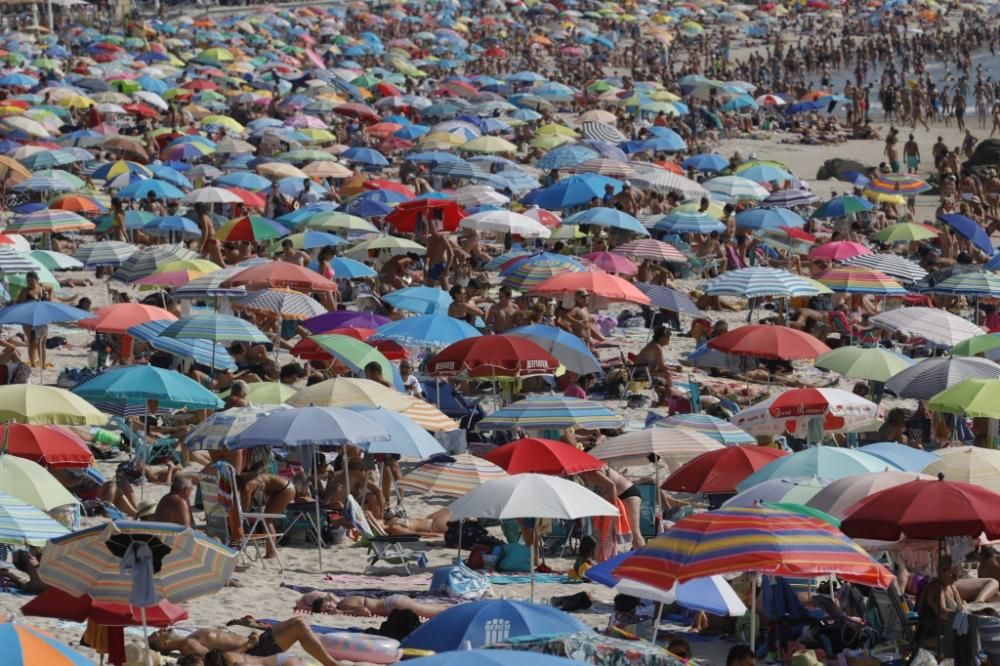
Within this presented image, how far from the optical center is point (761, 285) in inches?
639

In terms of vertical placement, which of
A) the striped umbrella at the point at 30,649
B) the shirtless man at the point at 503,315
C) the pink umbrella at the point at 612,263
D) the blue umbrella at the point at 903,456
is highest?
the striped umbrella at the point at 30,649

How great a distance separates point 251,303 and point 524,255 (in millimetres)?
3990

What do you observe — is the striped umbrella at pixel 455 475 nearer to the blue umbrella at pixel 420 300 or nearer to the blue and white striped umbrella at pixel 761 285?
the blue umbrella at pixel 420 300

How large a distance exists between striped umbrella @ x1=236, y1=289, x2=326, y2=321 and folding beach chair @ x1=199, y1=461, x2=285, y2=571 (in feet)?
15.0

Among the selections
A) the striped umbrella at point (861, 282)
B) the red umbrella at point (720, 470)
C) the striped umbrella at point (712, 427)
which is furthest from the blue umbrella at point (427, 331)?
the striped umbrella at point (861, 282)

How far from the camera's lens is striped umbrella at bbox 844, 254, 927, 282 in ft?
58.2

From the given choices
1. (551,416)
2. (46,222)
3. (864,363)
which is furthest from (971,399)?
(46,222)

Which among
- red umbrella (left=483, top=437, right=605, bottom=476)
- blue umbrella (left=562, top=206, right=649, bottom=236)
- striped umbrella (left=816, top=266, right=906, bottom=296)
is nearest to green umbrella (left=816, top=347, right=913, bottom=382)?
striped umbrella (left=816, top=266, right=906, bottom=296)

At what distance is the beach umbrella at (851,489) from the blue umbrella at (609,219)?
35.5ft

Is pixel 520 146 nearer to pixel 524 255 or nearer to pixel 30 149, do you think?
pixel 30 149

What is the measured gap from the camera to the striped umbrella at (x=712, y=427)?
11.4 meters

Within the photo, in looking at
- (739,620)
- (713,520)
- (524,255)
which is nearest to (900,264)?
(524,255)

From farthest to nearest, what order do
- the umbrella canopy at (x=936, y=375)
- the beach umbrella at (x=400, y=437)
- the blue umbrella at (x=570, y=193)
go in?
the blue umbrella at (x=570, y=193) → the umbrella canopy at (x=936, y=375) → the beach umbrella at (x=400, y=437)

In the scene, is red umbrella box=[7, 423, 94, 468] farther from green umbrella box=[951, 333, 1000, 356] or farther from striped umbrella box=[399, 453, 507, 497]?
green umbrella box=[951, 333, 1000, 356]
